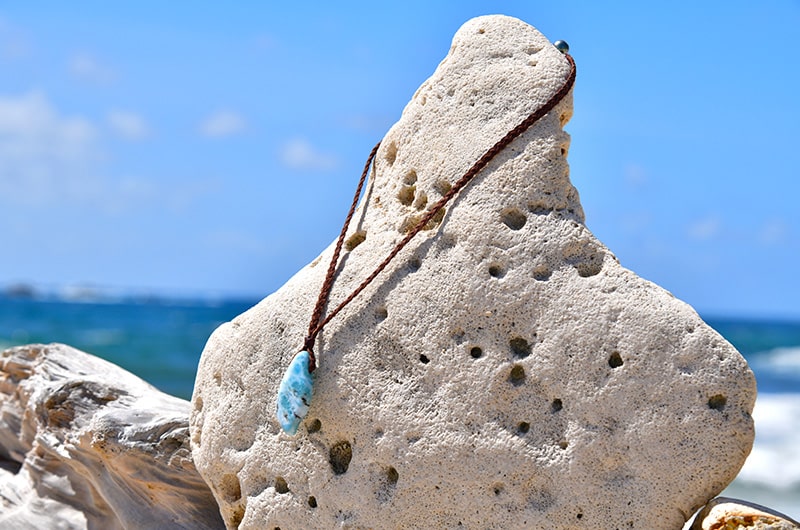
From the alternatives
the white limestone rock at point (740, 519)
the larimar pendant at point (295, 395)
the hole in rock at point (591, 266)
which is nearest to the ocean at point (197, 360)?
the white limestone rock at point (740, 519)

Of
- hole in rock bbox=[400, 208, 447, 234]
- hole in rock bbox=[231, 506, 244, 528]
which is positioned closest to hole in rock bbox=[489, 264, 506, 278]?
hole in rock bbox=[400, 208, 447, 234]

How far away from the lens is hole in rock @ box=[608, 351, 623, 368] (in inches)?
101

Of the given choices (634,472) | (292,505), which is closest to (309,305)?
(292,505)

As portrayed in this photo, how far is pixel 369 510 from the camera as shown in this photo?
2.68 meters

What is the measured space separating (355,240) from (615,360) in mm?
987

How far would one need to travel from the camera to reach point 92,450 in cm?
364

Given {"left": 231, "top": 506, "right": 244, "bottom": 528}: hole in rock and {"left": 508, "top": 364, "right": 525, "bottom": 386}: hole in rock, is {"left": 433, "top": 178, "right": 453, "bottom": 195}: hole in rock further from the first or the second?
{"left": 231, "top": 506, "right": 244, "bottom": 528}: hole in rock

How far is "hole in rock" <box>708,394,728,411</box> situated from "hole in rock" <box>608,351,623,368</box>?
0.26 m

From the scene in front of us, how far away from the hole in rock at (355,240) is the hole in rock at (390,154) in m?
0.27

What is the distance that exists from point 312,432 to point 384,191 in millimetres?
838

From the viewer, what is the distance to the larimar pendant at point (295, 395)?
107 inches

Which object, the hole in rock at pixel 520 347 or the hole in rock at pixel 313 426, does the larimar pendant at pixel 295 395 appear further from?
the hole in rock at pixel 520 347

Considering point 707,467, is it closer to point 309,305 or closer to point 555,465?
point 555,465

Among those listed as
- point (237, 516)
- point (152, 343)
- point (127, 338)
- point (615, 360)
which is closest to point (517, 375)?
point (615, 360)
